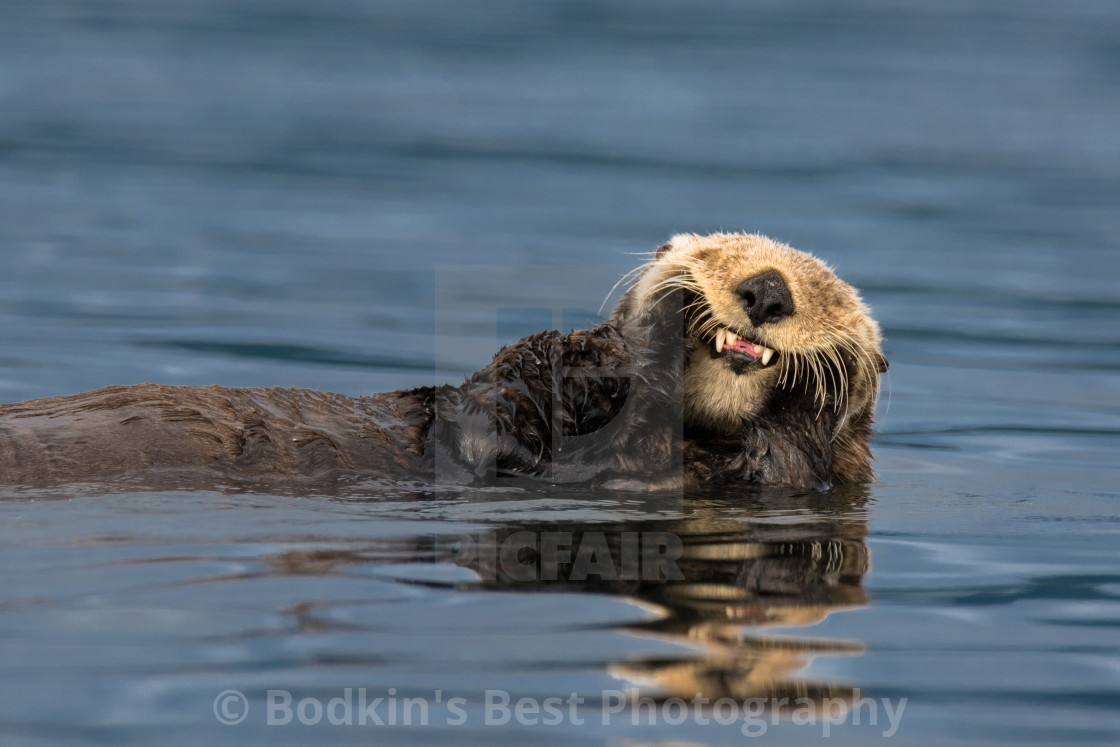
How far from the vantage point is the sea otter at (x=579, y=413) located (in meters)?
4.22

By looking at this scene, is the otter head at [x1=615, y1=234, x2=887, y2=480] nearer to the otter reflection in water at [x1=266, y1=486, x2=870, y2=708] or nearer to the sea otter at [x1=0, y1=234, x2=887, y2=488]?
the sea otter at [x1=0, y1=234, x2=887, y2=488]

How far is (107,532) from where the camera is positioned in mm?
3881

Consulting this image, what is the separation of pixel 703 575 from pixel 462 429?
100cm

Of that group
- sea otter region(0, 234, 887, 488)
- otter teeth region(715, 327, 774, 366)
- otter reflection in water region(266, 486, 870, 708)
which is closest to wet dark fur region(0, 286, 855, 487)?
sea otter region(0, 234, 887, 488)

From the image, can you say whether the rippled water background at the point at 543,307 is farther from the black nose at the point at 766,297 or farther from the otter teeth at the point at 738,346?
the black nose at the point at 766,297

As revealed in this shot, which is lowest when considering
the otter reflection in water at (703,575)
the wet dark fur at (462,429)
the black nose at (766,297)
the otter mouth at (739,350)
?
the otter reflection in water at (703,575)

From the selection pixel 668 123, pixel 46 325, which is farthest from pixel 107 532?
pixel 668 123

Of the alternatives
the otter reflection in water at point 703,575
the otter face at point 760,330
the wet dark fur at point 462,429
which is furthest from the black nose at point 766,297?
the otter reflection in water at point 703,575

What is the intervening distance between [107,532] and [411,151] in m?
10.6

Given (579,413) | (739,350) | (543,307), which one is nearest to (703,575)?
(579,413)

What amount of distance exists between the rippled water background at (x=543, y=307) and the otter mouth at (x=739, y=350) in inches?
18.7

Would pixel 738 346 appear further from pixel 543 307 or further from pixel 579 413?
pixel 543 307

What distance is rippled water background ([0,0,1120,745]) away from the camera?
3201mm

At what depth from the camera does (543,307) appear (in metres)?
9.26
